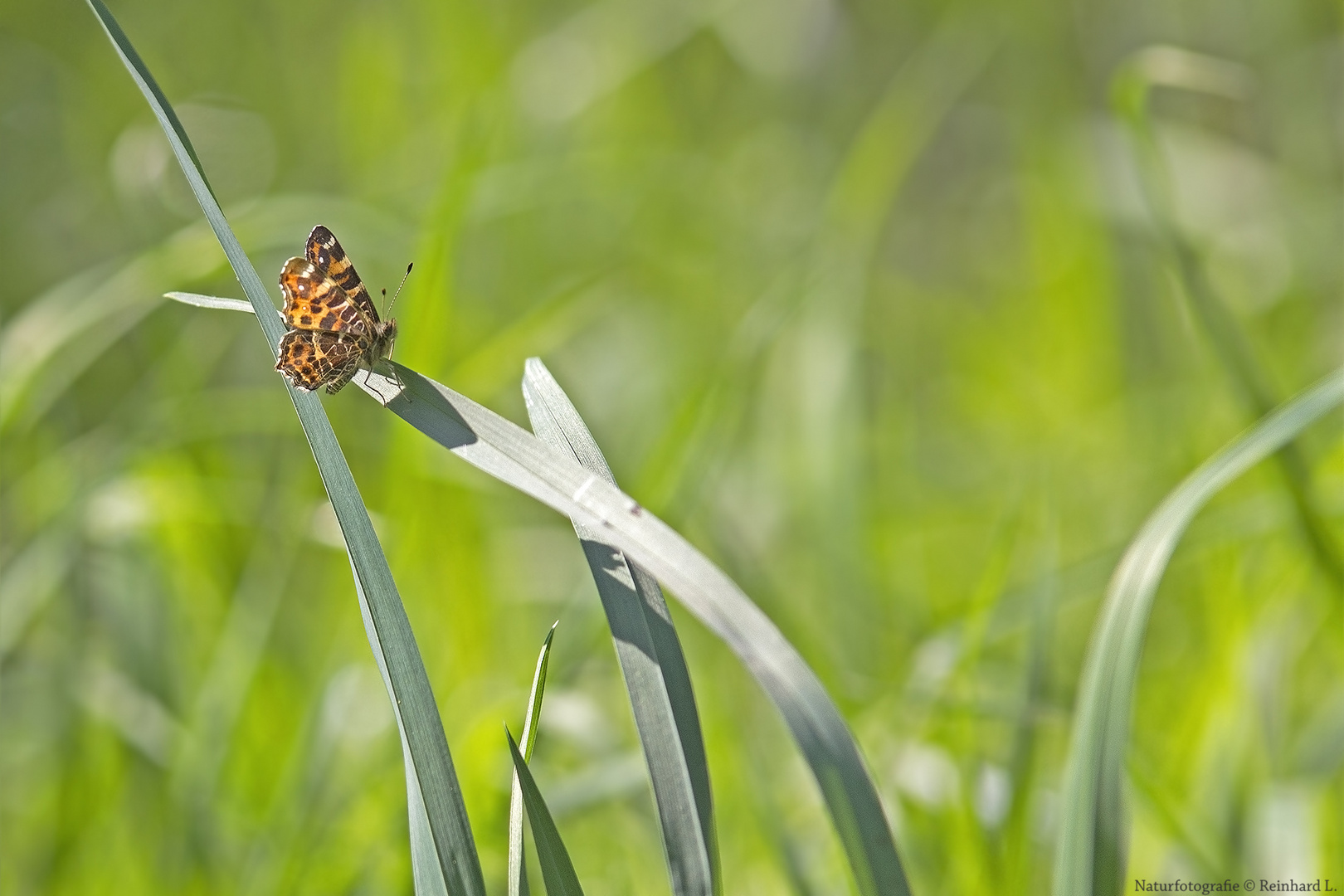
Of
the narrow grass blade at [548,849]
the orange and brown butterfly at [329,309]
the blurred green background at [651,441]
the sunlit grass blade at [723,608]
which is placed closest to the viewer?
the sunlit grass blade at [723,608]

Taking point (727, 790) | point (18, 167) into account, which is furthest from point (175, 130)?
point (18, 167)

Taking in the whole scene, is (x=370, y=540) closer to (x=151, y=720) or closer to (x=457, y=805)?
(x=457, y=805)

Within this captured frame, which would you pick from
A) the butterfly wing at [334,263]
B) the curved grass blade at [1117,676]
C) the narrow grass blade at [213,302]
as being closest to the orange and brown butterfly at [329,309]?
the butterfly wing at [334,263]

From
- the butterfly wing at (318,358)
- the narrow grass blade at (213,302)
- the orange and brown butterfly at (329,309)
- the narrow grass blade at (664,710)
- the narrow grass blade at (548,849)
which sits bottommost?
the narrow grass blade at (548,849)

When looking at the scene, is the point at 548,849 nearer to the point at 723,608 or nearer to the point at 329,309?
the point at 723,608

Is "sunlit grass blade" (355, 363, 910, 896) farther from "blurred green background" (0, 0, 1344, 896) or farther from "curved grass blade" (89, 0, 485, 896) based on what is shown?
"blurred green background" (0, 0, 1344, 896)

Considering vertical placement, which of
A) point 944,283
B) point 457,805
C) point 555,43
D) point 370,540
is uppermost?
point 944,283

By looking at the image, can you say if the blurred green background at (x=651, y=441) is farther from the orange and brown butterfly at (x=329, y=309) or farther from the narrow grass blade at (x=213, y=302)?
the narrow grass blade at (x=213, y=302)
